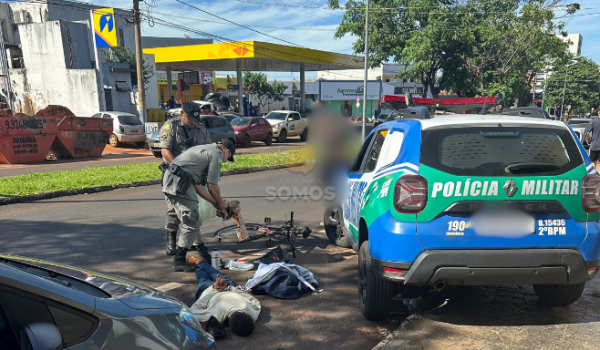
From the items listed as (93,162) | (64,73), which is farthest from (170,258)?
(64,73)

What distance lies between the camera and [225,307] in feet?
12.0

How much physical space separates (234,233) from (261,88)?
50381 millimetres

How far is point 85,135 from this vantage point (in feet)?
51.1

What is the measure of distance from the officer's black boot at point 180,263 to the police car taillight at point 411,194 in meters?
2.71

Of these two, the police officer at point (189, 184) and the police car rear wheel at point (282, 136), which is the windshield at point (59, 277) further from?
the police car rear wheel at point (282, 136)

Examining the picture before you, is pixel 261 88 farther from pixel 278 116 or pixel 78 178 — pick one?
pixel 78 178

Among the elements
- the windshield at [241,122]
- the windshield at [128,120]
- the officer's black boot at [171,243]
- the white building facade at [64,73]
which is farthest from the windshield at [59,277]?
the white building facade at [64,73]

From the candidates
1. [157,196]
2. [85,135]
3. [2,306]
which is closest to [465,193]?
[2,306]

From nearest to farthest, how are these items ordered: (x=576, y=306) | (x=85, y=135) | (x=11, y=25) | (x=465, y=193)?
(x=465, y=193) < (x=576, y=306) < (x=85, y=135) < (x=11, y=25)

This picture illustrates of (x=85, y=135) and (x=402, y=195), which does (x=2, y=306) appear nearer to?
(x=402, y=195)

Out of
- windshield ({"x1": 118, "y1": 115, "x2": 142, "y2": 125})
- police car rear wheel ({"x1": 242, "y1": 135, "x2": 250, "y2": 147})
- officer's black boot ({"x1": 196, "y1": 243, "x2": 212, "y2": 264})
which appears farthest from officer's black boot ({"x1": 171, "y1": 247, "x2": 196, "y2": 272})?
police car rear wheel ({"x1": 242, "y1": 135, "x2": 250, "y2": 147})

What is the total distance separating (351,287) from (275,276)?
824mm

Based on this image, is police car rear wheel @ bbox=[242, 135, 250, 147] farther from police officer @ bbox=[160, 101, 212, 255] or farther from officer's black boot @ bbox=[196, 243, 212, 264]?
officer's black boot @ bbox=[196, 243, 212, 264]

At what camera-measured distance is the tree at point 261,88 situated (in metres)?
54.4
